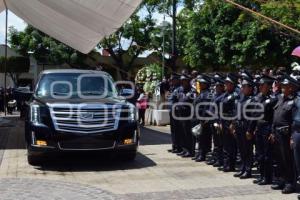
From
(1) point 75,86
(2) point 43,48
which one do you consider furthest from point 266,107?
(2) point 43,48

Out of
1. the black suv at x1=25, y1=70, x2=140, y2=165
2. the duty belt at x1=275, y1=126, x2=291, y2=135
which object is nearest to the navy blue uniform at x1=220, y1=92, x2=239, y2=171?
the duty belt at x1=275, y1=126, x2=291, y2=135

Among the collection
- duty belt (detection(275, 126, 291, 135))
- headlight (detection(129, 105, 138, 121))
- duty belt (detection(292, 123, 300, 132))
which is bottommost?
duty belt (detection(275, 126, 291, 135))

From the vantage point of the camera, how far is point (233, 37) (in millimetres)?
23234

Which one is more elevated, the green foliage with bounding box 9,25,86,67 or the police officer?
the green foliage with bounding box 9,25,86,67

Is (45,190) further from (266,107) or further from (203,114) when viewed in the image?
(203,114)

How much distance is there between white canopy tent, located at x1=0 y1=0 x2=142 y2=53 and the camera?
42.2 feet

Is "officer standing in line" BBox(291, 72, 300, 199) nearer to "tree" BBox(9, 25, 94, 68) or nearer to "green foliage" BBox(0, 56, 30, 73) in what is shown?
"tree" BBox(9, 25, 94, 68)

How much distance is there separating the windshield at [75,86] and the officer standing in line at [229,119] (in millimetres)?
2618

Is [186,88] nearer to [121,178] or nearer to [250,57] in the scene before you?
[121,178]

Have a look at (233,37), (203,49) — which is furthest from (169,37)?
(233,37)

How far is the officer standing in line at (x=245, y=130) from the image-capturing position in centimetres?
858

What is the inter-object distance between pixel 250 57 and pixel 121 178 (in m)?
15.2

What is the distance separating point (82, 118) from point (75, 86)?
1431 mm

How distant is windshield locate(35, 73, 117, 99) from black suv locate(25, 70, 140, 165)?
76 millimetres
